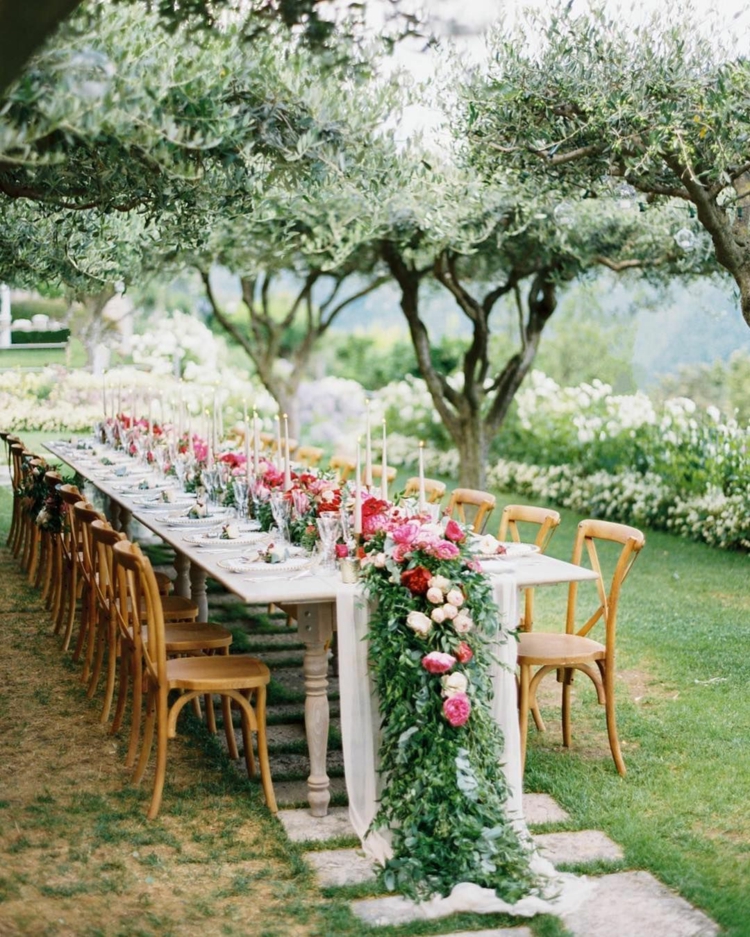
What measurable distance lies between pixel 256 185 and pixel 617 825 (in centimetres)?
317

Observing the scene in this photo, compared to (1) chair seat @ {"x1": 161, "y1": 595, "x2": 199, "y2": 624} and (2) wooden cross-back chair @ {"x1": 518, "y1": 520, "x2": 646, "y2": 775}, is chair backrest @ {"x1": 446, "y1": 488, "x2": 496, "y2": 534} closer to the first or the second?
(2) wooden cross-back chair @ {"x1": 518, "y1": 520, "x2": 646, "y2": 775}

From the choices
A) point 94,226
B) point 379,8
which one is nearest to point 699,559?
point 94,226

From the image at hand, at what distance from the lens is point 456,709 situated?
3.85 m

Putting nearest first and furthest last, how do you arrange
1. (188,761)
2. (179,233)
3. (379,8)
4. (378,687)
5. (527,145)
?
1. (379,8)
2. (378,687)
3. (188,761)
4. (527,145)
5. (179,233)

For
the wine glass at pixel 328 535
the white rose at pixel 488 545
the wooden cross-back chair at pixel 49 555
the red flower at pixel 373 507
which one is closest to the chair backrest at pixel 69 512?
the wooden cross-back chair at pixel 49 555

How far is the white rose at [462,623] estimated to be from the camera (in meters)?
3.91

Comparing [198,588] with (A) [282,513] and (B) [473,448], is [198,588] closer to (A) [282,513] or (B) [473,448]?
(A) [282,513]

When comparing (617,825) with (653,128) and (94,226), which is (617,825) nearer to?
(653,128)

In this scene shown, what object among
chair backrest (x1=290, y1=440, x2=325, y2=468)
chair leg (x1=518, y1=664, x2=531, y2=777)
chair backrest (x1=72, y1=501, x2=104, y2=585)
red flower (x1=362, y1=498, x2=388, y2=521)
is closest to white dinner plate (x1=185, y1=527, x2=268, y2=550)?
chair backrest (x1=72, y1=501, x2=104, y2=585)

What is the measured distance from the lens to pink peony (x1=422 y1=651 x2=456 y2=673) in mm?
3861

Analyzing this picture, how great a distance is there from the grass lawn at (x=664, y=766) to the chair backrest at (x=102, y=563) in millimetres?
761

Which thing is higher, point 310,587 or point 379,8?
point 379,8

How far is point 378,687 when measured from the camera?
411 cm

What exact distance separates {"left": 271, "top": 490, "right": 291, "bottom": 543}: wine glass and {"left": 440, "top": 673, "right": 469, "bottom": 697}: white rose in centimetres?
169
